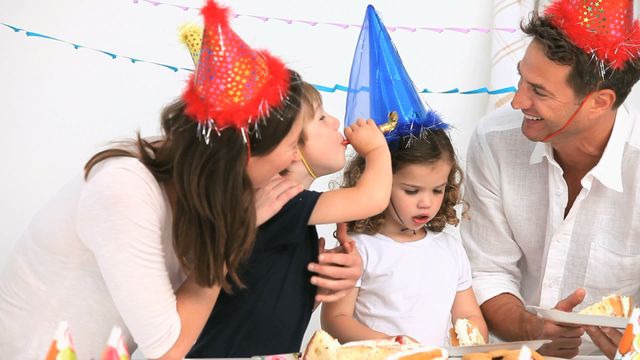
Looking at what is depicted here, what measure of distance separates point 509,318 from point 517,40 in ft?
4.36

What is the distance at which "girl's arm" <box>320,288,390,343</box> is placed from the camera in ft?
5.49

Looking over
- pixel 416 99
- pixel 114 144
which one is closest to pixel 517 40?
pixel 416 99

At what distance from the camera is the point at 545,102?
193cm

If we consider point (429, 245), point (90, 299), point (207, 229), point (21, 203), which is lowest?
point (21, 203)

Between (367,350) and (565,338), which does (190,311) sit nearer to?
(367,350)

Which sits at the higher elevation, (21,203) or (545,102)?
(545,102)

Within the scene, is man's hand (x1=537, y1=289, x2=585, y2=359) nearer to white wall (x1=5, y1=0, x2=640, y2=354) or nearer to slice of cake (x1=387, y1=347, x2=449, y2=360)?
slice of cake (x1=387, y1=347, x2=449, y2=360)

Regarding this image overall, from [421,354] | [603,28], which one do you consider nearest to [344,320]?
[421,354]

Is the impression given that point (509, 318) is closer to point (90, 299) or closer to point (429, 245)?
point (429, 245)

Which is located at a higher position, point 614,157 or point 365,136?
point 365,136

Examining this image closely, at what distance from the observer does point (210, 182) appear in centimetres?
130

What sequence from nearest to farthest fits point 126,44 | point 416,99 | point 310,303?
point 310,303 < point 416,99 < point 126,44

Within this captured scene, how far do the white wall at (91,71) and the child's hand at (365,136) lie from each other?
1.25 m

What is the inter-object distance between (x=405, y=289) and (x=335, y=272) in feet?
0.97
